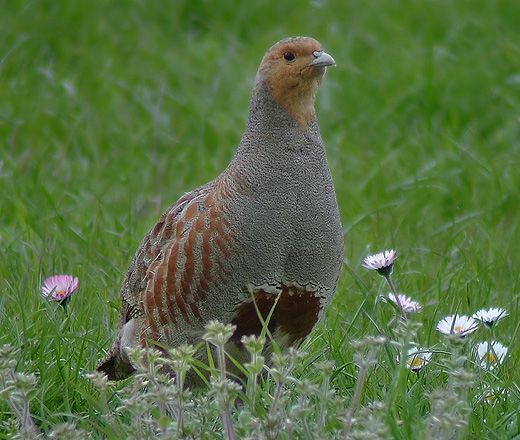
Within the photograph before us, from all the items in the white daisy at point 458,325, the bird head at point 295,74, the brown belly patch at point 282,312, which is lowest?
the white daisy at point 458,325

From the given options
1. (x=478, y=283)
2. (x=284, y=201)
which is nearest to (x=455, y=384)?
(x=284, y=201)

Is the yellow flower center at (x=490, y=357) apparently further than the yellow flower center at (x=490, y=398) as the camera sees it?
Yes

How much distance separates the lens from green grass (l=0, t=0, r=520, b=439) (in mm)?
4289

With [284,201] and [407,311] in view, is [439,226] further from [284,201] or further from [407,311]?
[284,201]

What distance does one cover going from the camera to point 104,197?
6012mm

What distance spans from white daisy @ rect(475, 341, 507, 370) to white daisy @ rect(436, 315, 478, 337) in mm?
78

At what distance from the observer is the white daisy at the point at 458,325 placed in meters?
3.88

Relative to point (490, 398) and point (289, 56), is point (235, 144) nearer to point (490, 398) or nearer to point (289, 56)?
point (289, 56)

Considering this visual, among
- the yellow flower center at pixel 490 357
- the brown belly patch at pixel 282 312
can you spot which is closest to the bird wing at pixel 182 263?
the brown belly patch at pixel 282 312

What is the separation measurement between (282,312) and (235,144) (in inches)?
118

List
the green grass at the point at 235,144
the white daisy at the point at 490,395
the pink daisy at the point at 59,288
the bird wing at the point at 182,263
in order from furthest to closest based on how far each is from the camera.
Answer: the green grass at the point at 235,144
the pink daisy at the point at 59,288
the bird wing at the point at 182,263
the white daisy at the point at 490,395

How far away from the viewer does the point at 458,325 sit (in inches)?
157

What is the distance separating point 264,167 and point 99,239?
5.58 ft

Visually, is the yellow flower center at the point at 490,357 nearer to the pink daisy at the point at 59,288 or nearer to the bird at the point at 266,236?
the bird at the point at 266,236
